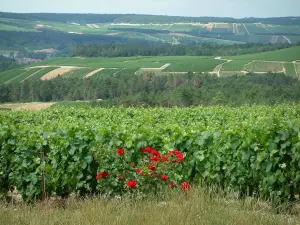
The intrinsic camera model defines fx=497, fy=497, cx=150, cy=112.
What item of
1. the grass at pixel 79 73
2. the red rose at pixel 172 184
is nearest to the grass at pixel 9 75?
the grass at pixel 79 73

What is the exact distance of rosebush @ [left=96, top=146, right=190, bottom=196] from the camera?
25.4 ft

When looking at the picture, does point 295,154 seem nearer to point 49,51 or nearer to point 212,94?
point 212,94

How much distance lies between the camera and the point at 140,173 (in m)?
7.75

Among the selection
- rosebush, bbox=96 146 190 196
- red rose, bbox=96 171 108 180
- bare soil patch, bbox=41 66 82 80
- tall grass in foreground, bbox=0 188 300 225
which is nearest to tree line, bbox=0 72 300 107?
bare soil patch, bbox=41 66 82 80

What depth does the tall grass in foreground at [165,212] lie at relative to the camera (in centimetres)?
593

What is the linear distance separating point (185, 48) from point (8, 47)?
54620mm

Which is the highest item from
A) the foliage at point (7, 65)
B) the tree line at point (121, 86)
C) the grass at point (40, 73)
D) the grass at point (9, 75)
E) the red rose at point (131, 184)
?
the red rose at point (131, 184)

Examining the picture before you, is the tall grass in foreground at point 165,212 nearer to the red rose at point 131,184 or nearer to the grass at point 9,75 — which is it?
the red rose at point 131,184

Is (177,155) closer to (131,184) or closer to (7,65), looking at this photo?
(131,184)

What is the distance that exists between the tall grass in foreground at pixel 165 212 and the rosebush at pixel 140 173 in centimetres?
47

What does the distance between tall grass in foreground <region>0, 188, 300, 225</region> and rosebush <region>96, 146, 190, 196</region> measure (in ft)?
1.53

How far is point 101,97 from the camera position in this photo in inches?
2741

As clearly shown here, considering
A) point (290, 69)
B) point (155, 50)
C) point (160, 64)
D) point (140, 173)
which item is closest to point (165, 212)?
point (140, 173)

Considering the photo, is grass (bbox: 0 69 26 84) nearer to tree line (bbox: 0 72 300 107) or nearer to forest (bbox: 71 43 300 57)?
tree line (bbox: 0 72 300 107)
